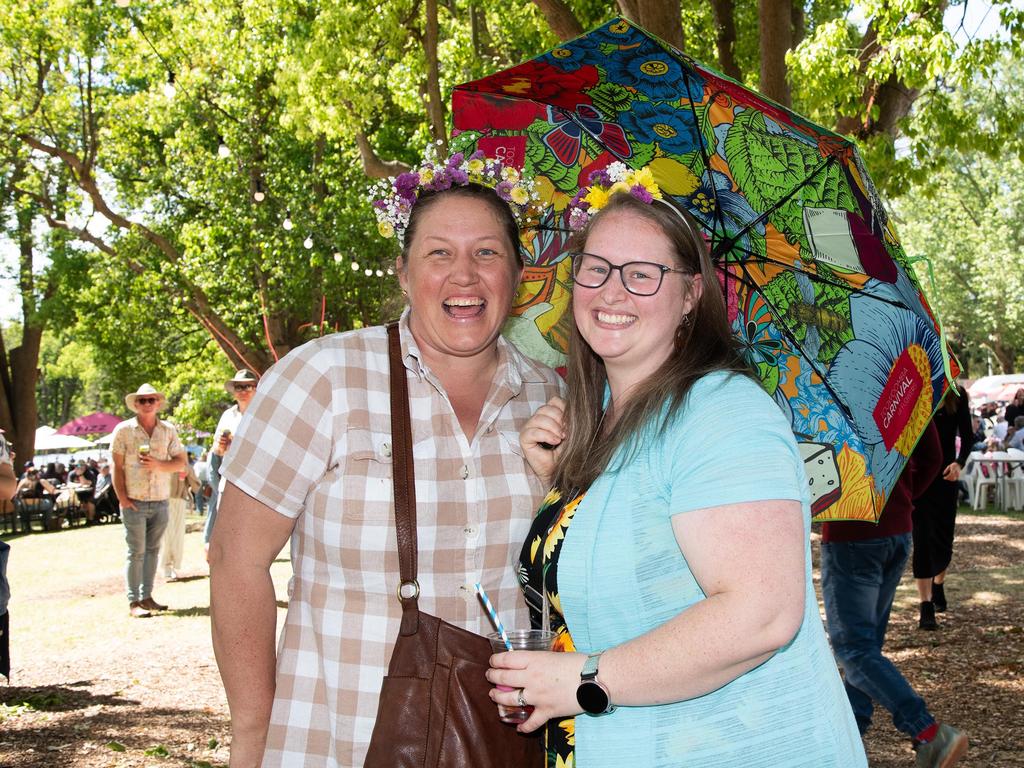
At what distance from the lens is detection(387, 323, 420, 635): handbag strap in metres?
2.31

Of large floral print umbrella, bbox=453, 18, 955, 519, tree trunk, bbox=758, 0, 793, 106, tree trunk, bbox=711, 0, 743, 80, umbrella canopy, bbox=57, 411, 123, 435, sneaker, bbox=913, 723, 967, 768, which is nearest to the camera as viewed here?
large floral print umbrella, bbox=453, 18, 955, 519

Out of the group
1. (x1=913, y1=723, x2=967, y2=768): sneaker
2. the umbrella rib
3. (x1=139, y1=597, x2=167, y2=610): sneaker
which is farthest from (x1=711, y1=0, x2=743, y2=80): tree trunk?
the umbrella rib

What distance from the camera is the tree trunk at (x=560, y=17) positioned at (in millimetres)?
8422

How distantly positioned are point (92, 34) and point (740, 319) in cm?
2215

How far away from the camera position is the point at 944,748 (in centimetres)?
457

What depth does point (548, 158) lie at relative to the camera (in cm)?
343

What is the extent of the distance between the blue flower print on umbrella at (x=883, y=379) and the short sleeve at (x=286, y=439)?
4.93 ft

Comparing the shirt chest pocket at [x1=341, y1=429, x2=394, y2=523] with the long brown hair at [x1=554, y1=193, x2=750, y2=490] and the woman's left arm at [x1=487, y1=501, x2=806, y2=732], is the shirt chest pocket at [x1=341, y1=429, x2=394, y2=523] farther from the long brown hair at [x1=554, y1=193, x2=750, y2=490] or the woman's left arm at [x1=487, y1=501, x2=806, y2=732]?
the woman's left arm at [x1=487, y1=501, x2=806, y2=732]

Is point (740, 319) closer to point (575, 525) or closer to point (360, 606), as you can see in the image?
point (575, 525)

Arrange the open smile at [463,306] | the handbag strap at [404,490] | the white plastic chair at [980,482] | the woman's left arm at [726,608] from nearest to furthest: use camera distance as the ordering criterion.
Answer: the woman's left arm at [726,608] < the handbag strap at [404,490] < the open smile at [463,306] < the white plastic chair at [980,482]

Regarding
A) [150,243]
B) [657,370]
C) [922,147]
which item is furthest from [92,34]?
Result: [657,370]

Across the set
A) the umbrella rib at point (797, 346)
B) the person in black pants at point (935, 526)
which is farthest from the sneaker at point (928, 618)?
the umbrella rib at point (797, 346)

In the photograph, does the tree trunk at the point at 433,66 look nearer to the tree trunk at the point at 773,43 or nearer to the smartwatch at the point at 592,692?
the tree trunk at the point at 773,43

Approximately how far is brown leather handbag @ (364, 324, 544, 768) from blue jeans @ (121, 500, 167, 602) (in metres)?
8.36
